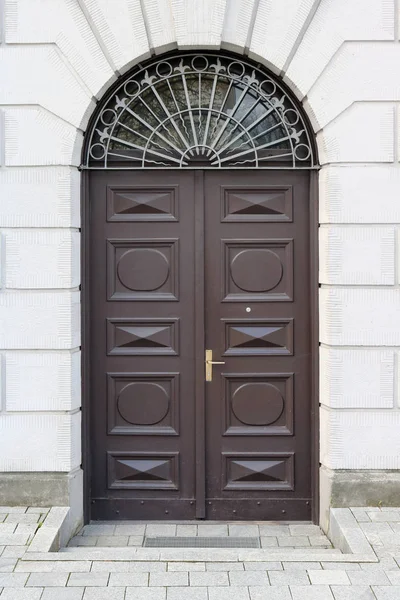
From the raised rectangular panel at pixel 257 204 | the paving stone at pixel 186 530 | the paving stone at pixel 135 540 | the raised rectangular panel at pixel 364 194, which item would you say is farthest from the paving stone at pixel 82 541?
the raised rectangular panel at pixel 364 194

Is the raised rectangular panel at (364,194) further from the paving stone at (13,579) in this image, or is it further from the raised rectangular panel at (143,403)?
the paving stone at (13,579)

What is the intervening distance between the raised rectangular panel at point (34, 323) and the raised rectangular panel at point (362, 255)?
2301mm

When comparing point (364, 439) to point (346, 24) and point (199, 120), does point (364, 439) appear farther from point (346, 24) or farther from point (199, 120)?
point (346, 24)

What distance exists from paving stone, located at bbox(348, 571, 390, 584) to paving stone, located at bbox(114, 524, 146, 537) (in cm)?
198

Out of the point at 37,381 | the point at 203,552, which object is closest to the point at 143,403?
the point at 37,381

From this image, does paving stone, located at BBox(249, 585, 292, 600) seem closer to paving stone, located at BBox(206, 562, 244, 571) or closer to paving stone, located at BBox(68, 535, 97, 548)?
paving stone, located at BBox(206, 562, 244, 571)

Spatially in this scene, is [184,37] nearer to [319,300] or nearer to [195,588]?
[319,300]

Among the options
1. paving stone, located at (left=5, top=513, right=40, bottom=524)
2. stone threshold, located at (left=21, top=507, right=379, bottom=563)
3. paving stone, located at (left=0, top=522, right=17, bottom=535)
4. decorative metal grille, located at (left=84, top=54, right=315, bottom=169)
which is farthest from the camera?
decorative metal grille, located at (left=84, top=54, right=315, bottom=169)

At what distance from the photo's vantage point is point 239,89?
6.26 meters

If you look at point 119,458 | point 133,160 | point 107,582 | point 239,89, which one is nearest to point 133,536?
point 119,458

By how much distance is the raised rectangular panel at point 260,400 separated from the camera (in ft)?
20.7

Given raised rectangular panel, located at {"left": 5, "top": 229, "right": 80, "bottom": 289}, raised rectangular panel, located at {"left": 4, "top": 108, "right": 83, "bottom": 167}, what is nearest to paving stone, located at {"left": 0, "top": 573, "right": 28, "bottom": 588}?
raised rectangular panel, located at {"left": 5, "top": 229, "right": 80, "bottom": 289}

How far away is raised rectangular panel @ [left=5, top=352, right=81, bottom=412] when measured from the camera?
19.8 feet

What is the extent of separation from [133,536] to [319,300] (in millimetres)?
2606
